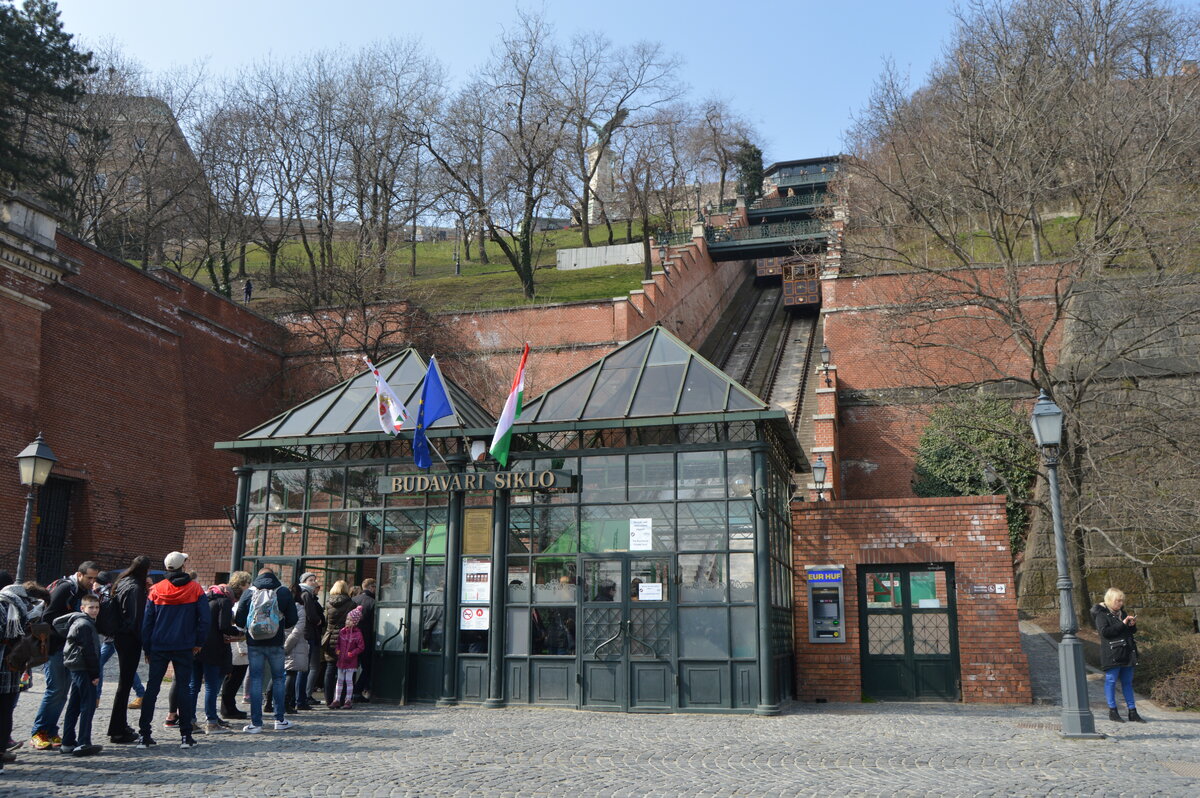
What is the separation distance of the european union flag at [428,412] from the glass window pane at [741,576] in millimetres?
4738

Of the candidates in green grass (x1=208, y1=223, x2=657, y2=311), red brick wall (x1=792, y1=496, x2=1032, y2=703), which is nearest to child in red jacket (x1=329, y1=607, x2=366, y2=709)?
red brick wall (x1=792, y1=496, x2=1032, y2=703)

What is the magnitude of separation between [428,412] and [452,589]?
266 cm

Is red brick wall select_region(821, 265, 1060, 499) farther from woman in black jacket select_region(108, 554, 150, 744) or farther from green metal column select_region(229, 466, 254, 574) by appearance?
woman in black jacket select_region(108, 554, 150, 744)

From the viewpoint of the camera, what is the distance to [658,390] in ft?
46.3

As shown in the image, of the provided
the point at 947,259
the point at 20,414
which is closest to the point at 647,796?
the point at 20,414

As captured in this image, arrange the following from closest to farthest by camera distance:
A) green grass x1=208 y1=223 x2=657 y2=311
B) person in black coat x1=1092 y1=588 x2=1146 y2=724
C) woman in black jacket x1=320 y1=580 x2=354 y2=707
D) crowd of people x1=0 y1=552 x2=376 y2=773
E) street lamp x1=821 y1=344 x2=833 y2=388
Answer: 1. crowd of people x1=0 y1=552 x2=376 y2=773
2. person in black coat x1=1092 y1=588 x2=1146 y2=724
3. woman in black jacket x1=320 y1=580 x2=354 y2=707
4. street lamp x1=821 y1=344 x2=833 y2=388
5. green grass x1=208 y1=223 x2=657 y2=311

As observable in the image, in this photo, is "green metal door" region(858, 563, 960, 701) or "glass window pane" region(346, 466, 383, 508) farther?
"glass window pane" region(346, 466, 383, 508)

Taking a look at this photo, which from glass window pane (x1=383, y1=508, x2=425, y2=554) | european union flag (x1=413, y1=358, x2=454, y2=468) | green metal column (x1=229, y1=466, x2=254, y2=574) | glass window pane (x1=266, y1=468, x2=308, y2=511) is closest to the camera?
european union flag (x1=413, y1=358, x2=454, y2=468)

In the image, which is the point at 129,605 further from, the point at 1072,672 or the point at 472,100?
the point at 472,100

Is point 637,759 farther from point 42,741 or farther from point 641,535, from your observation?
point 42,741

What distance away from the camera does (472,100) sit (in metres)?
42.3

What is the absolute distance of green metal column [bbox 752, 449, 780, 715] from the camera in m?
12.6

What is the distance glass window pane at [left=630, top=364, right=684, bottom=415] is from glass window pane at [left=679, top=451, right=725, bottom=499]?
2.55ft

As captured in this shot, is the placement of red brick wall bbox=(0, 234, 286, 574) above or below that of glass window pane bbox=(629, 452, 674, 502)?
above
